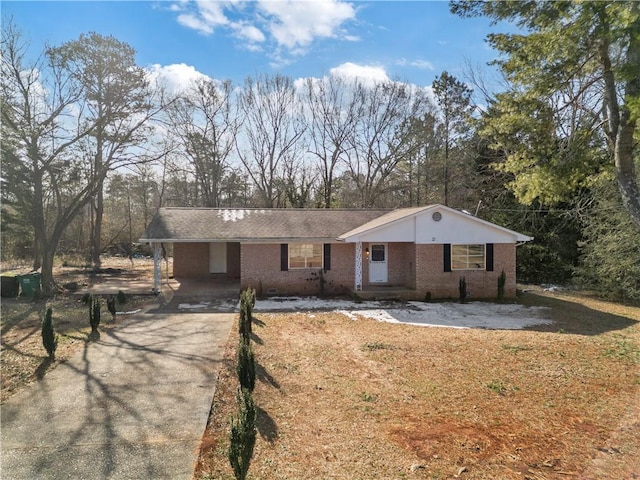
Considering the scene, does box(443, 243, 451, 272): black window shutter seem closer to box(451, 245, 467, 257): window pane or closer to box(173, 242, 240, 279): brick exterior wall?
box(451, 245, 467, 257): window pane

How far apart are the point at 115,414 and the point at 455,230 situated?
13387mm

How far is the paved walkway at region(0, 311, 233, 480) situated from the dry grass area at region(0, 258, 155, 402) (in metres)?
0.43

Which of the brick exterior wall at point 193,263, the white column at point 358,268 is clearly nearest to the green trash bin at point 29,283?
the brick exterior wall at point 193,263

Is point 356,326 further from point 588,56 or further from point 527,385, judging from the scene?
point 588,56

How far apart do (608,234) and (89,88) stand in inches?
942

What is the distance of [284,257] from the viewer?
16.2 meters

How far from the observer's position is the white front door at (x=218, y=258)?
19.7 meters

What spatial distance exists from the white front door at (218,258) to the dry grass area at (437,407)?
1041cm

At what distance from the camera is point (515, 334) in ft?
33.7

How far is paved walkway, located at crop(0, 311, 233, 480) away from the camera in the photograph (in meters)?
4.18

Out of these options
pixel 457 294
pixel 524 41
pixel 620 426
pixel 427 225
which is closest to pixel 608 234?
pixel 457 294

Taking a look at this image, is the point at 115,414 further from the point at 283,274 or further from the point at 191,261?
the point at 191,261

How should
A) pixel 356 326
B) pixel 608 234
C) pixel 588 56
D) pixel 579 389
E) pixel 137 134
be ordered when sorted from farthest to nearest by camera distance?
pixel 137 134 → pixel 608 234 → pixel 356 326 → pixel 588 56 → pixel 579 389

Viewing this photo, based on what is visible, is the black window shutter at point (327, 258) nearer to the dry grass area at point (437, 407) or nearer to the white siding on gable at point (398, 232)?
the white siding on gable at point (398, 232)
